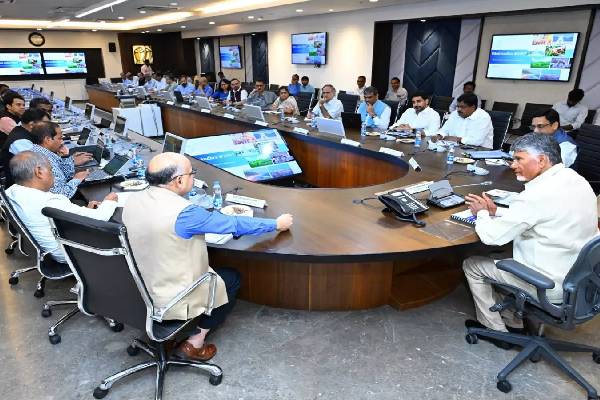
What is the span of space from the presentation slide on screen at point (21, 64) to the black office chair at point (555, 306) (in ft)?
53.7

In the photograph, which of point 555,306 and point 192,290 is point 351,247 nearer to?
point 192,290

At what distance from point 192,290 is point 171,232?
28 centimetres

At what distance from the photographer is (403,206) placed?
7.13ft

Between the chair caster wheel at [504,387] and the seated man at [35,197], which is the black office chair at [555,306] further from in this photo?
the seated man at [35,197]

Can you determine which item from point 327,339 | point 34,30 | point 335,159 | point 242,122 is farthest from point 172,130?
point 34,30

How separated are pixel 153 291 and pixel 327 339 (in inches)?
40.4

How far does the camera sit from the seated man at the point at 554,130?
312 cm

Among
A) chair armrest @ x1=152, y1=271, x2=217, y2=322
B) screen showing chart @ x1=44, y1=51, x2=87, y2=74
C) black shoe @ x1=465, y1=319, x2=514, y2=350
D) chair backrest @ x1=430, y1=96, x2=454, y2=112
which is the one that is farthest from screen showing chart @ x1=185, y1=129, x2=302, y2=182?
screen showing chart @ x1=44, y1=51, x2=87, y2=74

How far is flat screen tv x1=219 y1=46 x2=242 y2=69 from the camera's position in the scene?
493 inches

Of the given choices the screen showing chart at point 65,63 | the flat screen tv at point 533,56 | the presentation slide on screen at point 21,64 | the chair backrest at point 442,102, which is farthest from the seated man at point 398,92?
the presentation slide on screen at point 21,64

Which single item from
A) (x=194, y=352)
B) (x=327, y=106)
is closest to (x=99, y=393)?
(x=194, y=352)

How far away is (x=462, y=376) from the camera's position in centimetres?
195

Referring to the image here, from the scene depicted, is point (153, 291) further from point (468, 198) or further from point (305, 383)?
point (468, 198)

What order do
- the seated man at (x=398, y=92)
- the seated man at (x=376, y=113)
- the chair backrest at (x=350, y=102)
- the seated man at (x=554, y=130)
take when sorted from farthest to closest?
the seated man at (x=398, y=92)
the chair backrest at (x=350, y=102)
the seated man at (x=376, y=113)
the seated man at (x=554, y=130)
